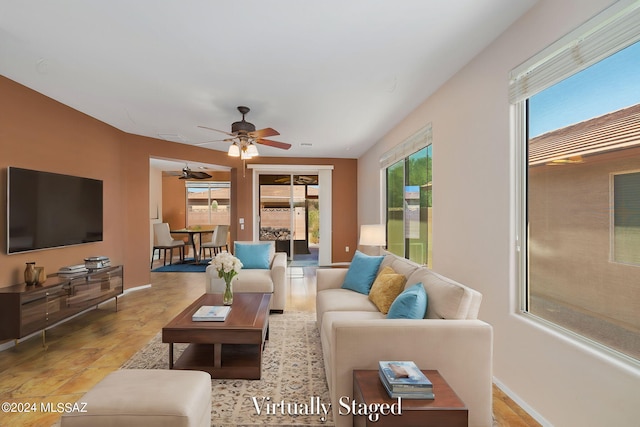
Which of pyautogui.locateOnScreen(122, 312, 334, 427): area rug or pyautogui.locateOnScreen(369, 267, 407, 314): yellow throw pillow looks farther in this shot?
pyautogui.locateOnScreen(369, 267, 407, 314): yellow throw pillow

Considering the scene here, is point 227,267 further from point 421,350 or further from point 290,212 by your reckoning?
point 290,212

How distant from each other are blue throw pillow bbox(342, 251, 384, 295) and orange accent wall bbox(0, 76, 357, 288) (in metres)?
3.45

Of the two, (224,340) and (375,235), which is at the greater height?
(375,235)

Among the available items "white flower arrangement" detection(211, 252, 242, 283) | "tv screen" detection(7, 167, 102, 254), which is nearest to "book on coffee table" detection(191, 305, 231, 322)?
"white flower arrangement" detection(211, 252, 242, 283)

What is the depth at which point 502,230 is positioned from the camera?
7.91 ft

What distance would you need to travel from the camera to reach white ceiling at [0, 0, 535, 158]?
2148 millimetres

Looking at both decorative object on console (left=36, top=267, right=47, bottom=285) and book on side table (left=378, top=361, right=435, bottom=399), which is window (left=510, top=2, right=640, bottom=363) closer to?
book on side table (left=378, top=361, right=435, bottom=399)

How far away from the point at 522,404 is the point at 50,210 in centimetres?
484

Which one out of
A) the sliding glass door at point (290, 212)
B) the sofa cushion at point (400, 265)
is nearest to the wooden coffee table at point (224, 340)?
the sofa cushion at point (400, 265)

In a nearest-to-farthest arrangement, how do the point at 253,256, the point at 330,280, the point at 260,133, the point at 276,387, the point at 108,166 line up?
the point at 276,387, the point at 330,280, the point at 260,133, the point at 253,256, the point at 108,166

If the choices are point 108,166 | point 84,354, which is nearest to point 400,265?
point 84,354

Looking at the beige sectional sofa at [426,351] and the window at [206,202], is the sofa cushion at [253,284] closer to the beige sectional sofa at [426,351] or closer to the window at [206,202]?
the beige sectional sofa at [426,351]

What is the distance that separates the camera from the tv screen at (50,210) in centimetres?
323

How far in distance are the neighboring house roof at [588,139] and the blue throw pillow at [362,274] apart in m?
1.69
